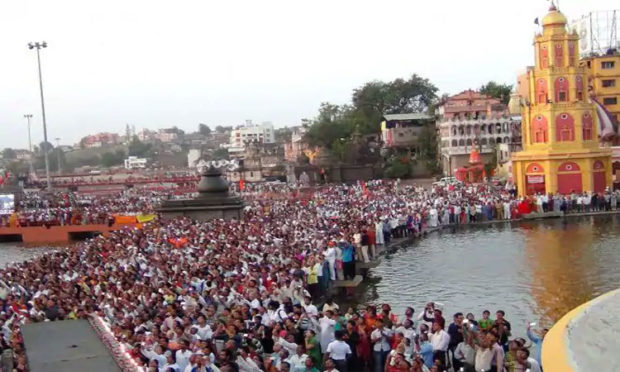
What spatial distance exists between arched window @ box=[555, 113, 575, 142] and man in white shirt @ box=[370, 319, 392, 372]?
33998mm

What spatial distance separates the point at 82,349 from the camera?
9.25 m

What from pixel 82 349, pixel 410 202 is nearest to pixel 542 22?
pixel 410 202

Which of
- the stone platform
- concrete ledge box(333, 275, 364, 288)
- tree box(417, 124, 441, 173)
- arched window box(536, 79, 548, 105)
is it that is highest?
arched window box(536, 79, 548, 105)

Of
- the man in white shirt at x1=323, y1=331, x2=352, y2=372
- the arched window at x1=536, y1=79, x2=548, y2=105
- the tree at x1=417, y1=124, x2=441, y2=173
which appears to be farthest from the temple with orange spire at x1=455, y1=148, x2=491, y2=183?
the man in white shirt at x1=323, y1=331, x2=352, y2=372

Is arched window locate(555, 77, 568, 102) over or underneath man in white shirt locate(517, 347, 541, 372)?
over

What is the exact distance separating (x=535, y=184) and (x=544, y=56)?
295 inches

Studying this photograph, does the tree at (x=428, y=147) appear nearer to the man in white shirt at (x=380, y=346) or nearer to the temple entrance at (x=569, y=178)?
the temple entrance at (x=569, y=178)

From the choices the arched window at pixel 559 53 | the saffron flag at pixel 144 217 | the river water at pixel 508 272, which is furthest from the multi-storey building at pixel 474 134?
the river water at pixel 508 272

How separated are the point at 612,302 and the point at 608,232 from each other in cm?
2506

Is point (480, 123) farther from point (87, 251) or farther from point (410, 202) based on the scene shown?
point (87, 251)

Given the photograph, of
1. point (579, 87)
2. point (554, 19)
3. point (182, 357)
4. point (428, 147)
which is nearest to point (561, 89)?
point (579, 87)

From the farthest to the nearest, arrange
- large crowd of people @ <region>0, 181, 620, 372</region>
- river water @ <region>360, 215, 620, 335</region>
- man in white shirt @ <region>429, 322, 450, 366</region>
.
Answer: river water @ <region>360, 215, 620, 335</region> < man in white shirt @ <region>429, 322, 450, 366</region> < large crowd of people @ <region>0, 181, 620, 372</region>

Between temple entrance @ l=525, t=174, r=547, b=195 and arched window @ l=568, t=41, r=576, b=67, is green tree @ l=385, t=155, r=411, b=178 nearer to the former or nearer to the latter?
temple entrance @ l=525, t=174, r=547, b=195

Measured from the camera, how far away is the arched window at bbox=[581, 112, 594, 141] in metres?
42.7
